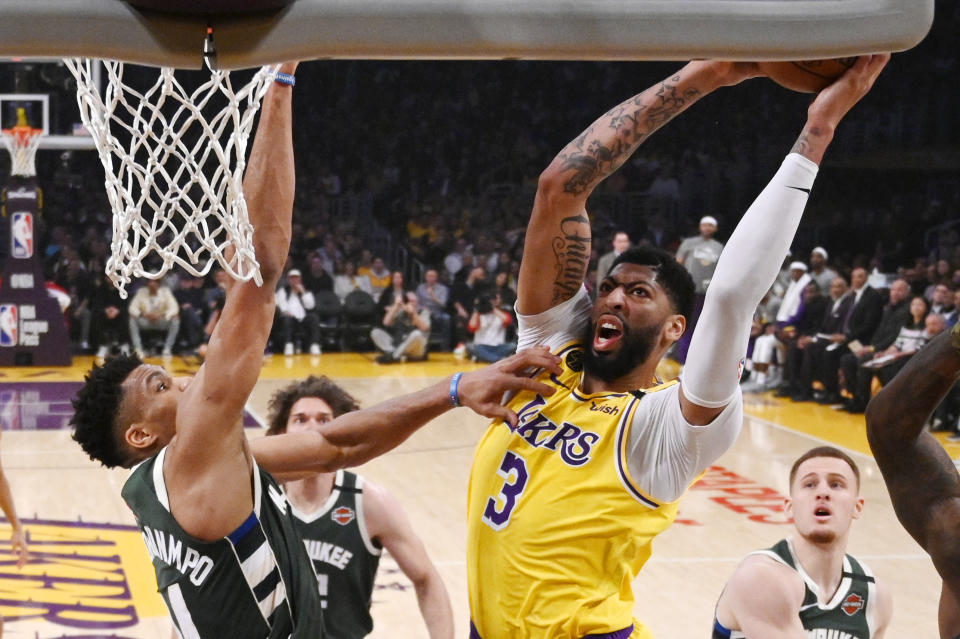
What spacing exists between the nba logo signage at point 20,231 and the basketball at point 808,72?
14136 millimetres

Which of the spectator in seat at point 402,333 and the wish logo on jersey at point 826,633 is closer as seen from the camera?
the wish logo on jersey at point 826,633

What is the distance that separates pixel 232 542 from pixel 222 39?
46.0 inches

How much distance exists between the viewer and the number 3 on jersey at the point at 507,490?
3156 mm

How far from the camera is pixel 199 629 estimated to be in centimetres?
288

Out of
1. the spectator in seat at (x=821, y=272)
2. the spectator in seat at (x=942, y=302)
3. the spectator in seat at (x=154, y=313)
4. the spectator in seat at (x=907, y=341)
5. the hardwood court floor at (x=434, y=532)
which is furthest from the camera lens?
the spectator in seat at (x=154, y=313)

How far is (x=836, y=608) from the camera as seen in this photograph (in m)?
4.02

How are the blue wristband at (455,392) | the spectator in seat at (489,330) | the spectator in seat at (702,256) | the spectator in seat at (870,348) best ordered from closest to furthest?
the blue wristband at (455,392)
the spectator in seat at (870,348)
the spectator in seat at (702,256)
the spectator in seat at (489,330)

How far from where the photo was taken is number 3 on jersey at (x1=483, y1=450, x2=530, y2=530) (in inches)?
124

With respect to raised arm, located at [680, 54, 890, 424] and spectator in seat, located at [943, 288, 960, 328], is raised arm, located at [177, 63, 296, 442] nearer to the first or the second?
raised arm, located at [680, 54, 890, 424]

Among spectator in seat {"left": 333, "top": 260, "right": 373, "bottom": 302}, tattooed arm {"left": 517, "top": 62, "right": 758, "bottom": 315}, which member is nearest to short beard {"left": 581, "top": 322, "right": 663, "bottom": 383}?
tattooed arm {"left": 517, "top": 62, "right": 758, "bottom": 315}

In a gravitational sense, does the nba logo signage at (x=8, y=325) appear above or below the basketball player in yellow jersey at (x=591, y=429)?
below

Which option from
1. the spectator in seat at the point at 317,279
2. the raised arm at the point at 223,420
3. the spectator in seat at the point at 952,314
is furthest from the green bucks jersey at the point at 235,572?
the spectator in seat at the point at 317,279

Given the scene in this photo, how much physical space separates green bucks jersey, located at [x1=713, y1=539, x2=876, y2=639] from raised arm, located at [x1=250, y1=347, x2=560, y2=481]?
1.29 metres

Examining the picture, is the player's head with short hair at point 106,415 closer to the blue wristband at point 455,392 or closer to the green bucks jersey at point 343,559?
the blue wristband at point 455,392
